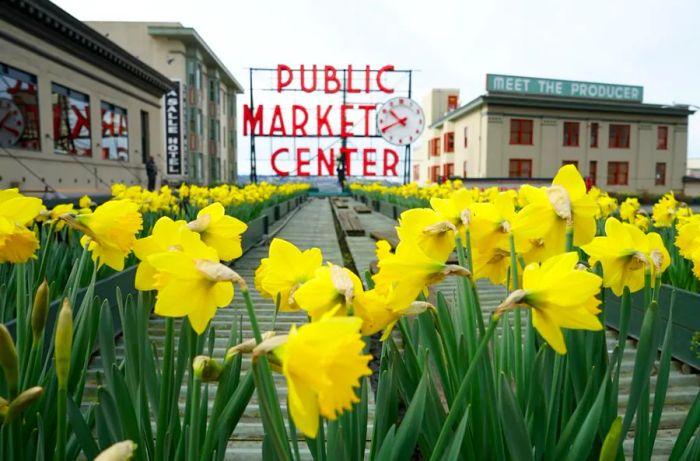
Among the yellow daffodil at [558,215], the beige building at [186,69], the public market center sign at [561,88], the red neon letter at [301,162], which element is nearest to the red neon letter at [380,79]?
the red neon letter at [301,162]

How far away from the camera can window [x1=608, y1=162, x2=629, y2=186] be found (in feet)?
95.8

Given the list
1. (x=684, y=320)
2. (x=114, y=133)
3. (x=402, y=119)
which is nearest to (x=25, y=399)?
(x=684, y=320)

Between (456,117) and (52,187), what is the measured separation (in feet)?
77.7

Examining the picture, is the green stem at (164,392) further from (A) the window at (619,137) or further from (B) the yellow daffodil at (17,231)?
(A) the window at (619,137)

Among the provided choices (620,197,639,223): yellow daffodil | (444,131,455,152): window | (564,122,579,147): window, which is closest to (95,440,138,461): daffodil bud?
(620,197,639,223): yellow daffodil

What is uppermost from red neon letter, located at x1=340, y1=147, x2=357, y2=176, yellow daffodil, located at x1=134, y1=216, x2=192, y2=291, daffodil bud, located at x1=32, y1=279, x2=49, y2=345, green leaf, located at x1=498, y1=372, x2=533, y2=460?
red neon letter, located at x1=340, y1=147, x2=357, y2=176

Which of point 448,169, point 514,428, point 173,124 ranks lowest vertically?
point 514,428

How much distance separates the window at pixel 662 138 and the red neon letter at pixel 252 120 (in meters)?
22.0

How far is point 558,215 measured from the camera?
0.98m

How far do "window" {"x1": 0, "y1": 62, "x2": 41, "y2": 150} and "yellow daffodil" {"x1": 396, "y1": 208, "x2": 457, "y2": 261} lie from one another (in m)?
12.0

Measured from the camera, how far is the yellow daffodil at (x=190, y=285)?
68 cm

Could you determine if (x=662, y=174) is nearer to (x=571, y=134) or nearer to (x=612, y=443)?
(x=571, y=134)

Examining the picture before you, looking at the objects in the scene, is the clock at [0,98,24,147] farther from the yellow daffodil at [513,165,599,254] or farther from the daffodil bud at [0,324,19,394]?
the yellow daffodil at [513,165,599,254]

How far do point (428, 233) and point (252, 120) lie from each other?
25.9 metres
